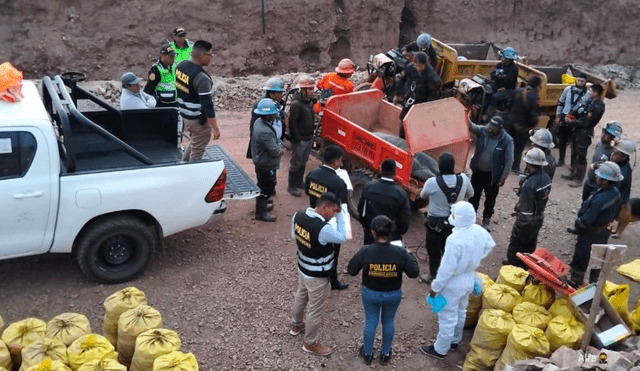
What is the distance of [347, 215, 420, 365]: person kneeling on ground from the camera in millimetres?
5512

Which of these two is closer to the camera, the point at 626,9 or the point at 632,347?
the point at 632,347

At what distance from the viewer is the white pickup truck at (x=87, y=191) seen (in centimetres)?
618

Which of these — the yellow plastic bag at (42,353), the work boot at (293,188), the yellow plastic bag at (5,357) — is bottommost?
the work boot at (293,188)

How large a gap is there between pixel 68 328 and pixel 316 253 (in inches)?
85.6

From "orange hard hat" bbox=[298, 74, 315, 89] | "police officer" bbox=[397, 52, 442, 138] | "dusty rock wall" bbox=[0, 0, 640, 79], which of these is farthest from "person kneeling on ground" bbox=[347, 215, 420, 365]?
"dusty rock wall" bbox=[0, 0, 640, 79]

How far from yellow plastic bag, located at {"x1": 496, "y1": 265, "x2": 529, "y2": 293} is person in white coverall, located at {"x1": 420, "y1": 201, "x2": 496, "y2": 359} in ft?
2.03

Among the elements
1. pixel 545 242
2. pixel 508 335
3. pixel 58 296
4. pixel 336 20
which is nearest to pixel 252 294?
pixel 58 296

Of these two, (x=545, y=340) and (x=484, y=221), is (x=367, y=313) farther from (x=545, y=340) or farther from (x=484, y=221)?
(x=484, y=221)

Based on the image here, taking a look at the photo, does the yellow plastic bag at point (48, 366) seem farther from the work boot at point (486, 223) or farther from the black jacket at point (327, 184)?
the work boot at point (486, 223)

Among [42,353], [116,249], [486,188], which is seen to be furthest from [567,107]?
[42,353]

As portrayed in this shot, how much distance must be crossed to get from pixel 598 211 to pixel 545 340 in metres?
2.06

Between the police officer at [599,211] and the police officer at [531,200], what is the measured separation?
473mm

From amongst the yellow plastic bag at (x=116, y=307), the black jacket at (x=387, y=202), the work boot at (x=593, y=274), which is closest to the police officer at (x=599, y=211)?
the work boot at (x=593, y=274)

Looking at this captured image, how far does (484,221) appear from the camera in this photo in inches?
356
